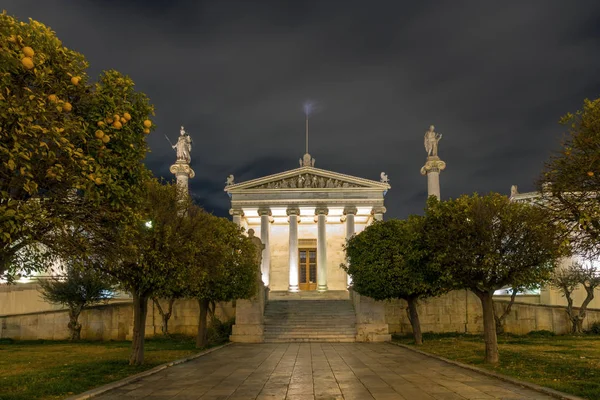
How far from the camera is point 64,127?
857 centimetres

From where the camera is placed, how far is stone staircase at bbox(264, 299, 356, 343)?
29.3 m

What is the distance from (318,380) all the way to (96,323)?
23.3m

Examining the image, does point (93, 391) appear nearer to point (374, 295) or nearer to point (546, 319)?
point (374, 295)

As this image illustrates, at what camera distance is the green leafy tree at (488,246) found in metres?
17.1

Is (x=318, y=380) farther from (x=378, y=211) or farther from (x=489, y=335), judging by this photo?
(x=378, y=211)

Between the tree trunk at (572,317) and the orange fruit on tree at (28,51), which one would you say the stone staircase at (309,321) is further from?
the orange fruit on tree at (28,51)

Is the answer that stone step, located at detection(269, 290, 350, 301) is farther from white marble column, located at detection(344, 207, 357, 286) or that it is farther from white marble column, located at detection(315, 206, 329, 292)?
white marble column, located at detection(344, 207, 357, 286)

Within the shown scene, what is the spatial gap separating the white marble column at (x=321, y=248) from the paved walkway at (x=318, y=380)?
2816cm

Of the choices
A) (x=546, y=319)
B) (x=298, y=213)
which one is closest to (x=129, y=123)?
(x=546, y=319)

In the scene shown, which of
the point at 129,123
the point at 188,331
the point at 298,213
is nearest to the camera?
the point at 129,123

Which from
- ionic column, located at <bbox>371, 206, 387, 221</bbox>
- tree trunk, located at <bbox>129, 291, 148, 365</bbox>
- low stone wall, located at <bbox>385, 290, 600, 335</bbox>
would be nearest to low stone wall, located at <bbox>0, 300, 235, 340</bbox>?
low stone wall, located at <bbox>385, 290, 600, 335</bbox>

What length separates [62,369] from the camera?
16859 mm

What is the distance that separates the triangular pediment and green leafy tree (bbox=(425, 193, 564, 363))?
1364 inches

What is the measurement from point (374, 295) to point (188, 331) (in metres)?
12.9
